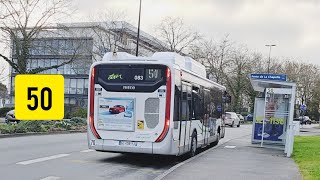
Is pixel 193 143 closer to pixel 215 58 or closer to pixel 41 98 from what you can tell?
pixel 41 98

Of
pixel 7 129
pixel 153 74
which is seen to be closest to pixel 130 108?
pixel 153 74

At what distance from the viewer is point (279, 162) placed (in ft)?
52.0

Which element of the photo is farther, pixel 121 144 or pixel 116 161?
pixel 116 161

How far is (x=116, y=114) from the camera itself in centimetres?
1346

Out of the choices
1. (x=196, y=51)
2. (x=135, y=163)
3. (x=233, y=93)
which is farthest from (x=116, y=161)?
(x=233, y=93)

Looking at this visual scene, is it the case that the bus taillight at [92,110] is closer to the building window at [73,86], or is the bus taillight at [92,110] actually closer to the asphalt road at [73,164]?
the asphalt road at [73,164]

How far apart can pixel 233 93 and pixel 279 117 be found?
164 ft

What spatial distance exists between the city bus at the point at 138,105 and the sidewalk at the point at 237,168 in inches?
41.5

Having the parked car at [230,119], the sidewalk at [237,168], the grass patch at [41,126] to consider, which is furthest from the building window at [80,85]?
the sidewalk at [237,168]

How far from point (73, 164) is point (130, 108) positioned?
2.32 m

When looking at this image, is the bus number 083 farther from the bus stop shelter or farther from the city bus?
the bus stop shelter

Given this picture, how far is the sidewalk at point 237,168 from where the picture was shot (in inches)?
457

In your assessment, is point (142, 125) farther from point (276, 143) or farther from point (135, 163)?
point (276, 143)

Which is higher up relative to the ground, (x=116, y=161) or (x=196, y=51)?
(x=196, y=51)
